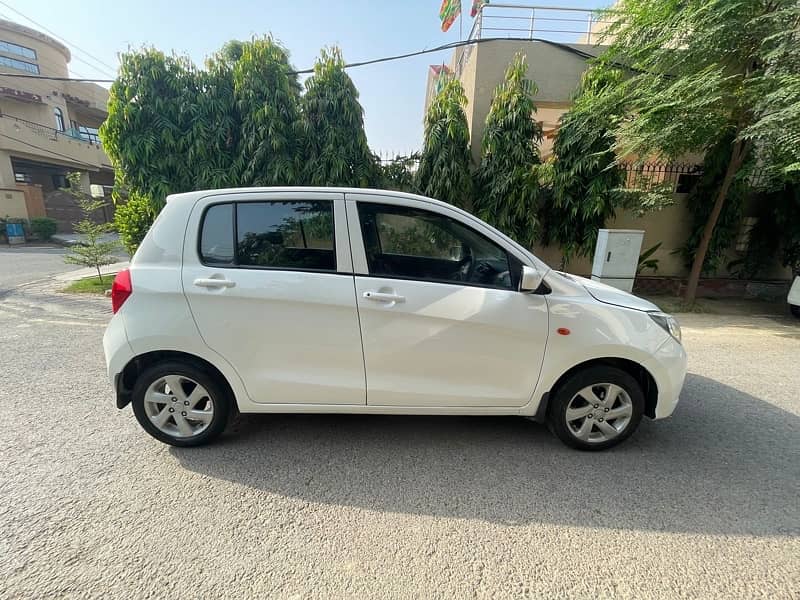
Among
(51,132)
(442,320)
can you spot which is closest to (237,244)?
(442,320)

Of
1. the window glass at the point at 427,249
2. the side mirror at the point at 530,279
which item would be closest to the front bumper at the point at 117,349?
the window glass at the point at 427,249

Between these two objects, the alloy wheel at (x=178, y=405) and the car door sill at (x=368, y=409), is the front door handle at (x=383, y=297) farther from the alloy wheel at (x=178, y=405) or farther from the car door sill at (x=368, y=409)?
the alloy wheel at (x=178, y=405)

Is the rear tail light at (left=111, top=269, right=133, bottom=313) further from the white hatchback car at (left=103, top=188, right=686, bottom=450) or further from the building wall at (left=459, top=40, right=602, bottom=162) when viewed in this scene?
the building wall at (left=459, top=40, right=602, bottom=162)

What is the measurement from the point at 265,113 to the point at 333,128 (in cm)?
127

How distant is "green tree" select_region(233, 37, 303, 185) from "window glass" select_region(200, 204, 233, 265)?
4.95 m

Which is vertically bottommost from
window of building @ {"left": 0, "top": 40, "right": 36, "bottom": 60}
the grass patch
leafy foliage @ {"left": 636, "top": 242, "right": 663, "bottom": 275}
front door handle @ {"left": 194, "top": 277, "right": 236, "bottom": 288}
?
the grass patch

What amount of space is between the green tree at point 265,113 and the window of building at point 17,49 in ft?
102

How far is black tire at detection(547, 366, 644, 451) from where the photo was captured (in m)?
2.41

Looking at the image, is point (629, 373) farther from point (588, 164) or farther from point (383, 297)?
point (588, 164)

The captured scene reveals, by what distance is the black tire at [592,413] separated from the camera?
241 cm

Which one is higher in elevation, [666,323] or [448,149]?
[448,149]

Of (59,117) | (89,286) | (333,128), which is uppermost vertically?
(59,117)

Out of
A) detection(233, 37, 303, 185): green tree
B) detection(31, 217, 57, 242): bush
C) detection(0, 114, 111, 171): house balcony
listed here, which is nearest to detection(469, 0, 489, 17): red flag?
detection(233, 37, 303, 185): green tree

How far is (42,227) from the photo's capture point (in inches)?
784
